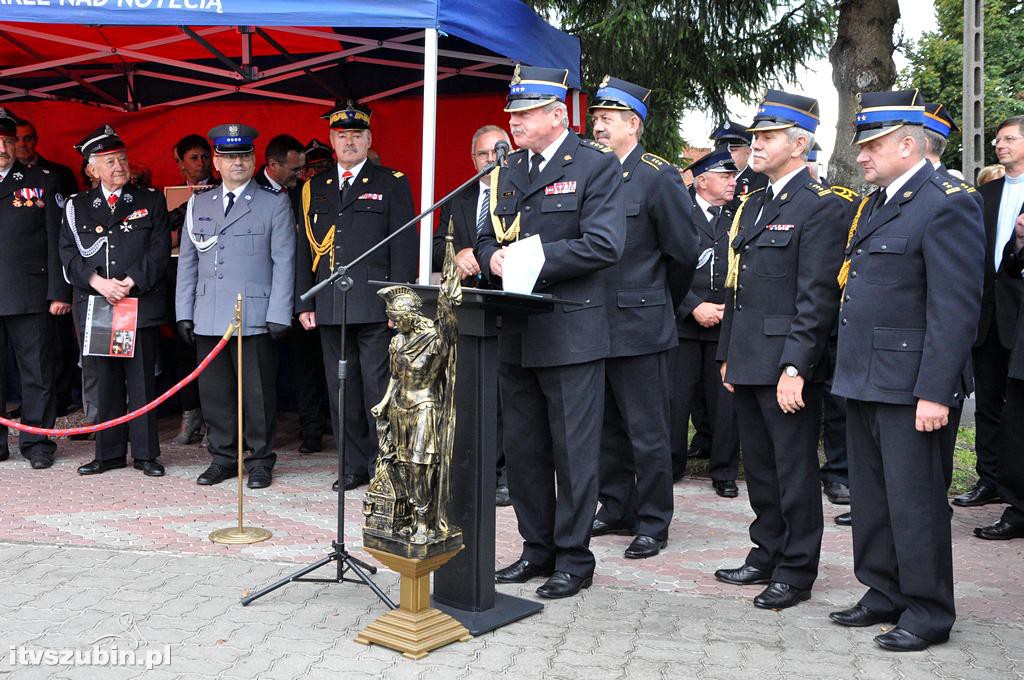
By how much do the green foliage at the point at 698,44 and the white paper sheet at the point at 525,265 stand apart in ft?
21.2

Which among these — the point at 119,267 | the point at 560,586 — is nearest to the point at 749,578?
the point at 560,586

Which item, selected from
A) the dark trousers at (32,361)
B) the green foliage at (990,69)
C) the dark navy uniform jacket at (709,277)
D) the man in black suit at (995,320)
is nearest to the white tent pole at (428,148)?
the dark navy uniform jacket at (709,277)

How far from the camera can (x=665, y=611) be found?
13.8 feet

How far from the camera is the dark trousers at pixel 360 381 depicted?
20.8 feet

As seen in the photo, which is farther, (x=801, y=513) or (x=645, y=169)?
(x=645, y=169)

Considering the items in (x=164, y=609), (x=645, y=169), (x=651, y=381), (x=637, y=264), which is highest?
(x=645, y=169)

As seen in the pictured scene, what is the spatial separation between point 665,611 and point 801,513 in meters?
0.67

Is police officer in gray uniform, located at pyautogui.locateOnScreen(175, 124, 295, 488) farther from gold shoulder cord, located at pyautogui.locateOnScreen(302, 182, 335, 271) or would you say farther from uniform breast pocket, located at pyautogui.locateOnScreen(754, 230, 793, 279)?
uniform breast pocket, located at pyautogui.locateOnScreen(754, 230, 793, 279)

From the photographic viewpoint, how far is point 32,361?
7.19 m

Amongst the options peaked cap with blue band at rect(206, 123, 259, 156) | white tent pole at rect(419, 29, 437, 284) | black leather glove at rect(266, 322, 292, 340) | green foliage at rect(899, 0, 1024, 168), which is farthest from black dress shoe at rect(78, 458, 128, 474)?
green foliage at rect(899, 0, 1024, 168)

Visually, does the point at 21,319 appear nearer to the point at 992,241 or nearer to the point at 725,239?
the point at 725,239

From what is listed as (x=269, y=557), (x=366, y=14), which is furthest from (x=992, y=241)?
(x=269, y=557)

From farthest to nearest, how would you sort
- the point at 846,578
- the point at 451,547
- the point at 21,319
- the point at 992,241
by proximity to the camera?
the point at 21,319 < the point at 992,241 < the point at 846,578 < the point at 451,547

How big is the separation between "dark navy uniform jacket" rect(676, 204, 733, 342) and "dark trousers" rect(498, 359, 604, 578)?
7.54 ft
